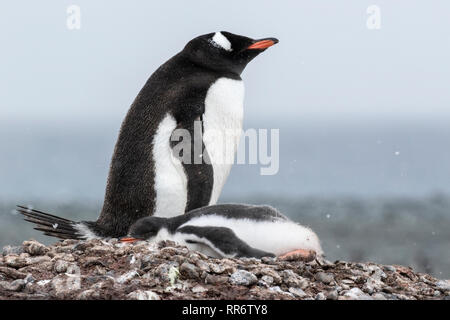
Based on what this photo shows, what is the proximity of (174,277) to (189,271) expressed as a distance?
8cm

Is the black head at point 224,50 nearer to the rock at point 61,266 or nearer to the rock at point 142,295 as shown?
the rock at point 61,266

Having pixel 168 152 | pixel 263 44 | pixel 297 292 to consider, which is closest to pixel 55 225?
pixel 168 152

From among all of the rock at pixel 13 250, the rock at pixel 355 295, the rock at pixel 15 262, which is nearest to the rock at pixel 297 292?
the rock at pixel 355 295

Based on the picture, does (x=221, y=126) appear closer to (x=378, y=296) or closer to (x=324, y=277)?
(x=324, y=277)

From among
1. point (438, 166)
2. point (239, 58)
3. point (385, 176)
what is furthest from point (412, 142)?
point (239, 58)

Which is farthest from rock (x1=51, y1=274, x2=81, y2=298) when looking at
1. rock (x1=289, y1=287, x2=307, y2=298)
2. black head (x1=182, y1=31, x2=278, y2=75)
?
black head (x1=182, y1=31, x2=278, y2=75)

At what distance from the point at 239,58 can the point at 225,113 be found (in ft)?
1.82

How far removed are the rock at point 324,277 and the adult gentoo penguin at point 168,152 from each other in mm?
1733

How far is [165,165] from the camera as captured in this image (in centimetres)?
571

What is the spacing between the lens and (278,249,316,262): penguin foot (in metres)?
4.41

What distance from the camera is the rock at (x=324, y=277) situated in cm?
409

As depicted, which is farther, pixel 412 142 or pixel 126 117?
pixel 412 142

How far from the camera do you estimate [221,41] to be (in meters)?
6.13

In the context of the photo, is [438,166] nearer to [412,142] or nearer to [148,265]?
[412,142]
